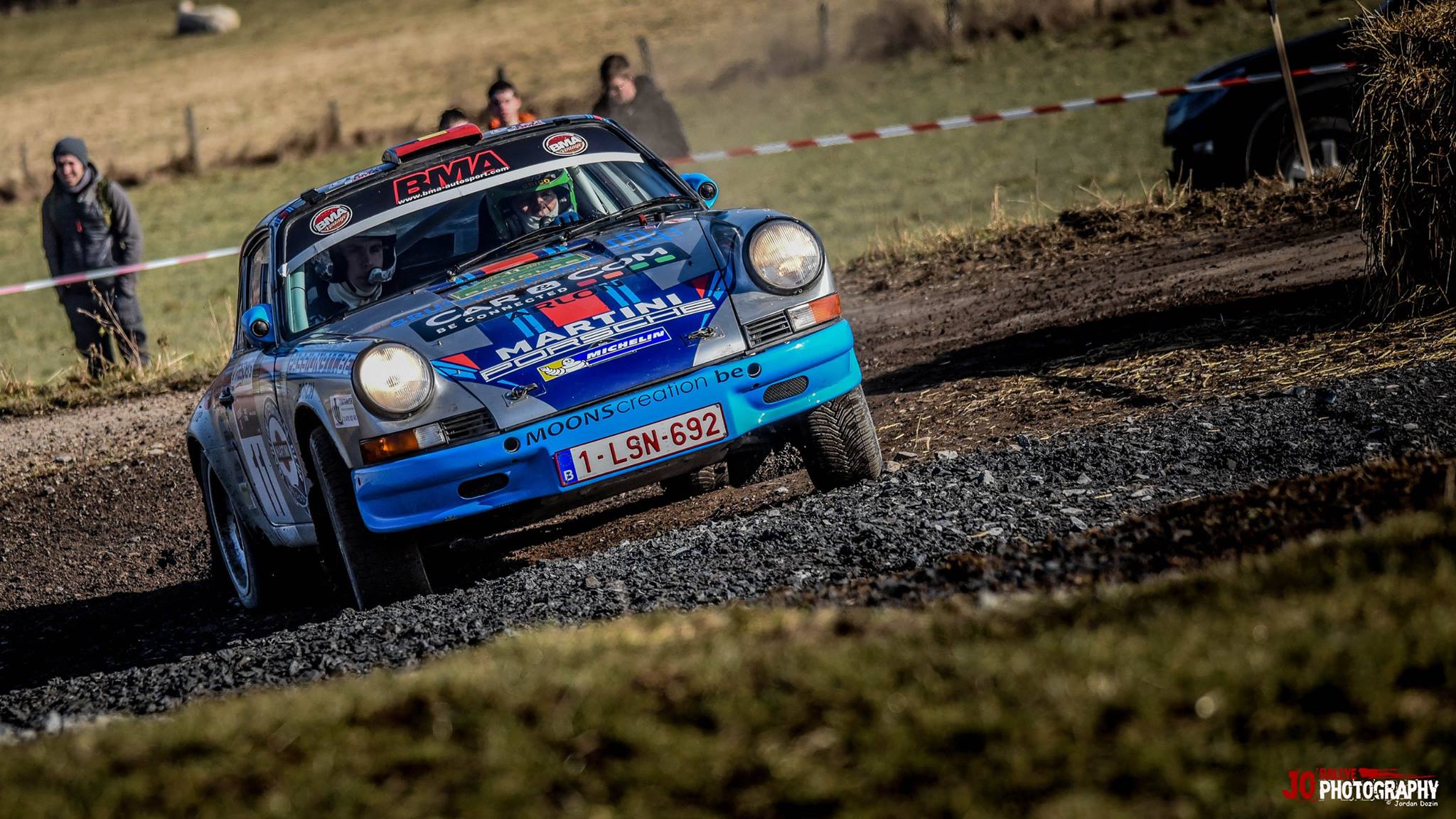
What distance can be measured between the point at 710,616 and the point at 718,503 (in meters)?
3.30

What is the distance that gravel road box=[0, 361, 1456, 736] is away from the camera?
477cm

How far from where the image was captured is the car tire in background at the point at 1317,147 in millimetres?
11500

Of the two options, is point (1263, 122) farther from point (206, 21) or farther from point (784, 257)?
point (206, 21)

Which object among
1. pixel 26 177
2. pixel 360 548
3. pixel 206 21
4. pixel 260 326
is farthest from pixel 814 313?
pixel 206 21

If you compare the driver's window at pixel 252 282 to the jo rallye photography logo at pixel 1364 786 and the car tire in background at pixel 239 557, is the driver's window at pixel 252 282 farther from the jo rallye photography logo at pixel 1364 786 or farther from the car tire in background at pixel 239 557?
the jo rallye photography logo at pixel 1364 786

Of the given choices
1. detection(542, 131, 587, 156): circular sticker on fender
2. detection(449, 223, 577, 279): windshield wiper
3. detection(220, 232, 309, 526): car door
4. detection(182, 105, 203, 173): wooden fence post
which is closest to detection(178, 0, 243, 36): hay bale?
detection(182, 105, 203, 173): wooden fence post

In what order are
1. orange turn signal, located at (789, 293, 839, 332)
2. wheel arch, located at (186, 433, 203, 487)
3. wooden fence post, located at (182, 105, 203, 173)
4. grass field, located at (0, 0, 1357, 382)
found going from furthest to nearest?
wooden fence post, located at (182, 105, 203, 173) < grass field, located at (0, 0, 1357, 382) < wheel arch, located at (186, 433, 203, 487) < orange turn signal, located at (789, 293, 839, 332)

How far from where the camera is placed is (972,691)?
262cm

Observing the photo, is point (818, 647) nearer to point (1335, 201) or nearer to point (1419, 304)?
point (1419, 304)

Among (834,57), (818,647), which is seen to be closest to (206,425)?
(818,647)

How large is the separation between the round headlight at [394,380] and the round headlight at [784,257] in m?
1.27

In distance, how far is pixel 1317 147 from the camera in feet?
38.1

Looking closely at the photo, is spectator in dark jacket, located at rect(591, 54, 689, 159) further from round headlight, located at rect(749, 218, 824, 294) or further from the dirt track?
round headlight, located at rect(749, 218, 824, 294)

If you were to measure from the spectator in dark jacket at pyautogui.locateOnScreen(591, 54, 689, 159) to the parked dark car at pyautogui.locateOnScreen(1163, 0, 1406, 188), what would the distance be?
421 centimetres
